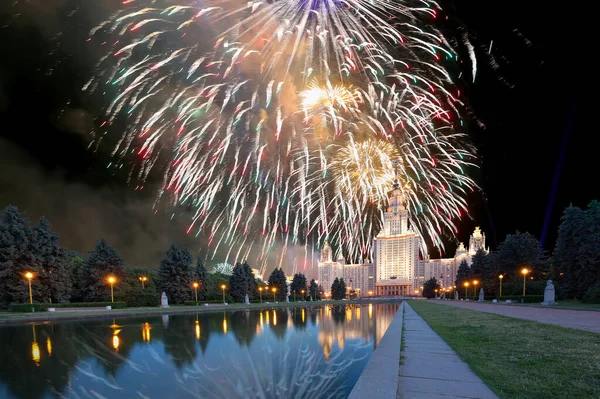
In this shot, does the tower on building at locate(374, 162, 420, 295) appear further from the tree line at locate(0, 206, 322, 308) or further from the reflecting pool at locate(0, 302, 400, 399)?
the reflecting pool at locate(0, 302, 400, 399)

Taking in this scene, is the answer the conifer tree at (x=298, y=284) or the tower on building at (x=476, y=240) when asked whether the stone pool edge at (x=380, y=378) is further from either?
the tower on building at (x=476, y=240)

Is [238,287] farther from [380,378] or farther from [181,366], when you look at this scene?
[380,378]

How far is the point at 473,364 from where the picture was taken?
7.32 meters

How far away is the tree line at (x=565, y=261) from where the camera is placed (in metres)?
37.4

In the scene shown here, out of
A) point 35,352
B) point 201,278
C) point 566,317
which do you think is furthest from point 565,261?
point 201,278

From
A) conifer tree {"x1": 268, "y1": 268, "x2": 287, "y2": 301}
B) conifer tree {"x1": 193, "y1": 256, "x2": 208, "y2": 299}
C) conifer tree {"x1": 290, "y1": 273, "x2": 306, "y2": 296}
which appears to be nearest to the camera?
conifer tree {"x1": 193, "y1": 256, "x2": 208, "y2": 299}

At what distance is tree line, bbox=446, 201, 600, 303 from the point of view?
37.4m

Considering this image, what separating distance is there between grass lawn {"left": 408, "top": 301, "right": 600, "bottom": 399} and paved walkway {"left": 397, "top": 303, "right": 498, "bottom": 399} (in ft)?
0.78

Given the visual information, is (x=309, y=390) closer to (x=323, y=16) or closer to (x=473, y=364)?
(x=473, y=364)

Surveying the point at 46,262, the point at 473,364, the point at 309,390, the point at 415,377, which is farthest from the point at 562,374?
the point at 46,262

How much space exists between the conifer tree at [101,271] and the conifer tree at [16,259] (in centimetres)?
702

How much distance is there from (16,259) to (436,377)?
45420mm

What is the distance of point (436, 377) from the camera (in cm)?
656

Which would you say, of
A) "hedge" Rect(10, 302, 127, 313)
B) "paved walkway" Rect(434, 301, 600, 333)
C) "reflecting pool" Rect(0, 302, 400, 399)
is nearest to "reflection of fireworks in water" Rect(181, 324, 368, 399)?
"reflecting pool" Rect(0, 302, 400, 399)
